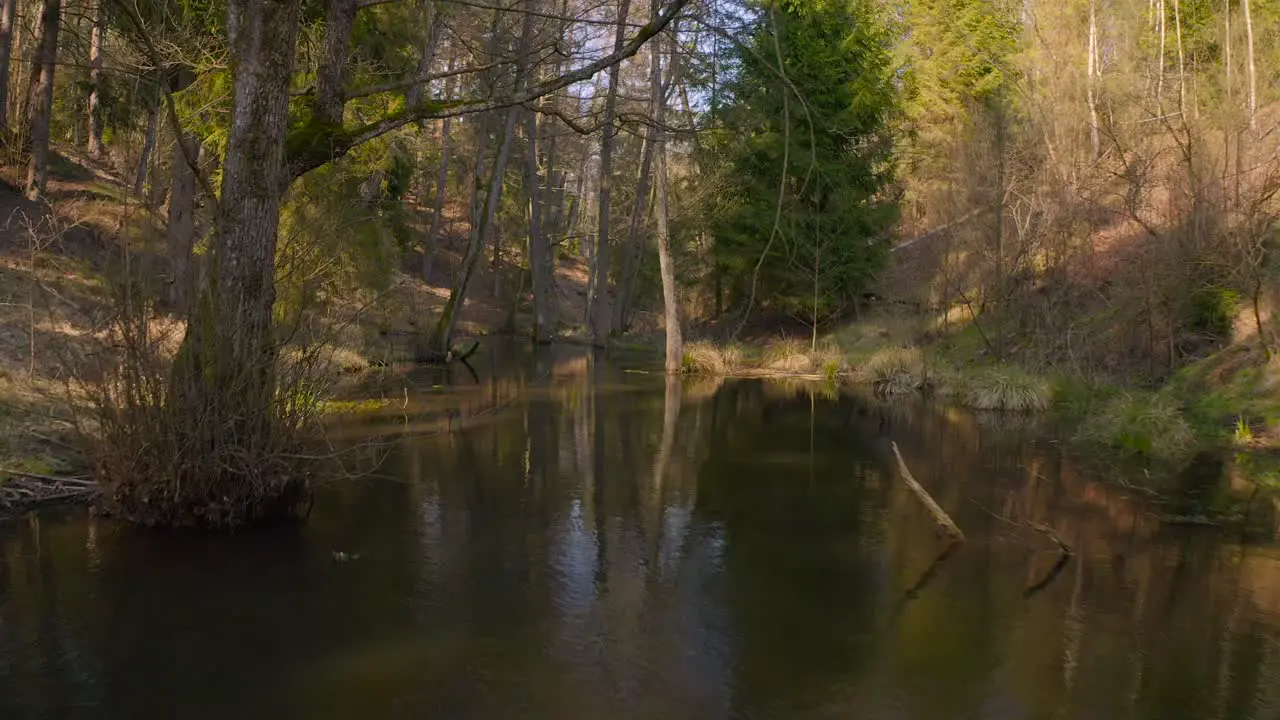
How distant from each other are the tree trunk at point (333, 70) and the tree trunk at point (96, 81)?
6.16m

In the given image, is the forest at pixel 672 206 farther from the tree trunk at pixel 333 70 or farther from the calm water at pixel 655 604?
the calm water at pixel 655 604

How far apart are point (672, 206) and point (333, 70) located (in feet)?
78.9

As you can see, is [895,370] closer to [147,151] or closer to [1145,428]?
[1145,428]

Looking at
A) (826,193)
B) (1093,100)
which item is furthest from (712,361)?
(1093,100)

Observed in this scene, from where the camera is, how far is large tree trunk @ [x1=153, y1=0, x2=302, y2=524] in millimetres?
7512

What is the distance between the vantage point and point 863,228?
1079 inches

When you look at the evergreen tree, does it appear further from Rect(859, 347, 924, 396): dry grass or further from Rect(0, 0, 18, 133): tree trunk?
Rect(0, 0, 18, 133): tree trunk

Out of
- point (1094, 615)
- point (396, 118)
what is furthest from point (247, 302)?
point (1094, 615)

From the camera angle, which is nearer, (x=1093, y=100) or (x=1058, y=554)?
(x=1058, y=554)

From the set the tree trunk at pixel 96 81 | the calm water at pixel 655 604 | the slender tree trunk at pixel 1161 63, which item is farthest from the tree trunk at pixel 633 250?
the calm water at pixel 655 604

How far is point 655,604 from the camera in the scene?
23.2 ft

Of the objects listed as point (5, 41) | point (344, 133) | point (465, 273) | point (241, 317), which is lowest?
point (241, 317)

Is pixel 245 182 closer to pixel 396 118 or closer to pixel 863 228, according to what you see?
pixel 396 118

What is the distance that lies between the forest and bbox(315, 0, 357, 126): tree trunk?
0.10 feet
